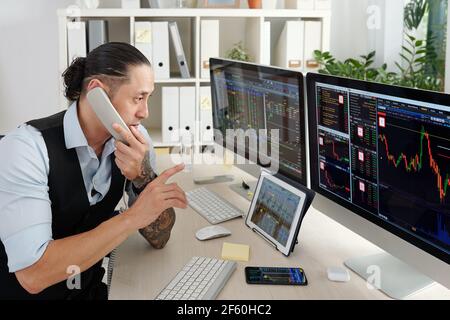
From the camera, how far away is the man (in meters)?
1.22

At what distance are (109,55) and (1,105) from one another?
2100 millimetres

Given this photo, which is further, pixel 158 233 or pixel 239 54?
pixel 239 54

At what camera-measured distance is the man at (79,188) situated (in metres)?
1.22

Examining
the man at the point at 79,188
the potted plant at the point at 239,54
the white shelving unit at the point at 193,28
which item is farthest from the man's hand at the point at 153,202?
the potted plant at the point at 239,54

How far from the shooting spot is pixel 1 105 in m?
3.27

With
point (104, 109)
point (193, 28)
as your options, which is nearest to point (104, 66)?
point (104, 109)

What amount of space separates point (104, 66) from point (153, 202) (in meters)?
0.43

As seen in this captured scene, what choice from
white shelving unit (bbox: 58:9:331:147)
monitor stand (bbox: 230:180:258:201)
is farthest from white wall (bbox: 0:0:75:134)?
monitor stand (bbox: 230:180:258:201)

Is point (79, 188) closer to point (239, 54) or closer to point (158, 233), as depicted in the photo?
point (158, 233)

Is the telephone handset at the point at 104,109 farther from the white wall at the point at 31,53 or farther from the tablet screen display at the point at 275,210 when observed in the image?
the white wall at the point at 31,53

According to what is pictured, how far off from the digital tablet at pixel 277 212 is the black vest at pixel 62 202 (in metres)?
0.44

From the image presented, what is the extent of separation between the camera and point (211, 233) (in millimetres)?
1505

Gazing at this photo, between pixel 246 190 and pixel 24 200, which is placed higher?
pixel 24 200

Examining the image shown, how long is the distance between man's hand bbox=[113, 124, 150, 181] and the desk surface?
0.20 meters
